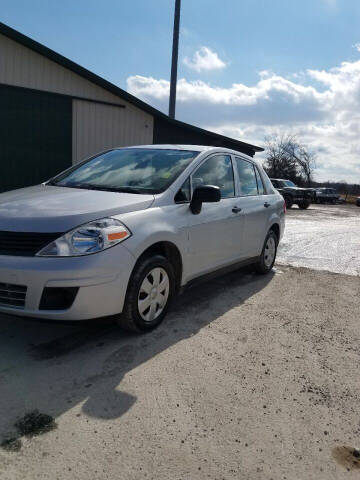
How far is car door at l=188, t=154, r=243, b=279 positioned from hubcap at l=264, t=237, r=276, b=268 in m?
1.04

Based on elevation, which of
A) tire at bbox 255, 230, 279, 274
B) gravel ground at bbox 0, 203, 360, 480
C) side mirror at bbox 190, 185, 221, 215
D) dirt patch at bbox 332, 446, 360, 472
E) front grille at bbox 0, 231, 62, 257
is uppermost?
side mirror at bbox 190, 185, 221, 215

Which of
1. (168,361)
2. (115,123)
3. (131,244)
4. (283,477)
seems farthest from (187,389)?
(115,123)

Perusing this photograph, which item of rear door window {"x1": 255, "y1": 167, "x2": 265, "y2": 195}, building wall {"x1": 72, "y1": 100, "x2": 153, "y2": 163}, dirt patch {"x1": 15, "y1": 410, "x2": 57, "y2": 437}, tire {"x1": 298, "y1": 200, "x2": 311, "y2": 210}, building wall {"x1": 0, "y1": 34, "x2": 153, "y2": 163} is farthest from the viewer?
tire {"x1": 298, "y1": 200, "x2": 311, "y2": 210}

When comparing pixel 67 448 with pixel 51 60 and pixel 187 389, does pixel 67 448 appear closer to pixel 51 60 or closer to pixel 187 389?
pixel 187 389

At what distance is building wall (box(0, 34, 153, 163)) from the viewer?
9664 mm

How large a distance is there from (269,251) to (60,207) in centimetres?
353

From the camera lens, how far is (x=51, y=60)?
10219 mm

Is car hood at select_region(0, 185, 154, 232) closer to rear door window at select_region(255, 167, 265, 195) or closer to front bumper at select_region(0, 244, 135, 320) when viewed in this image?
front bumper at select_region(0, 244, 135, 320)

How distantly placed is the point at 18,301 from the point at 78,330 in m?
0.81

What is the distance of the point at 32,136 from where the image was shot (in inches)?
403

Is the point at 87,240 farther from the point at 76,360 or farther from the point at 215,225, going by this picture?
the point at 215,225

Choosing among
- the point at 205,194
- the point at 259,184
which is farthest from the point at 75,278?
the point at 259,184

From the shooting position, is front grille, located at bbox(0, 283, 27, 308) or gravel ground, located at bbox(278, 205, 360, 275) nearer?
front grille, located at bbox(0, 283, 27, 308)

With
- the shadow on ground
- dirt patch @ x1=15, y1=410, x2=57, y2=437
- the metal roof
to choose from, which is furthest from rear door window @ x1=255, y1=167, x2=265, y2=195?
the metal roof
